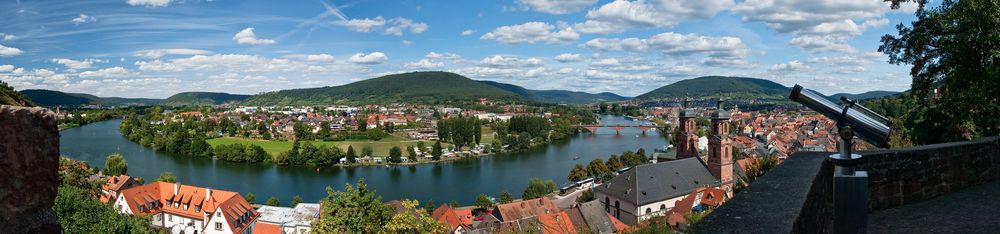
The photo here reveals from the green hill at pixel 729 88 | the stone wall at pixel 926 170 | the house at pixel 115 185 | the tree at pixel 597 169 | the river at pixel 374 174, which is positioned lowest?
the river at pixel 374 174

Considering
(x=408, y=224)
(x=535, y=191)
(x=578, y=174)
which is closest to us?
(x=408, y=224)

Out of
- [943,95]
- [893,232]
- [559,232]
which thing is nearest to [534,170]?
[559,232]

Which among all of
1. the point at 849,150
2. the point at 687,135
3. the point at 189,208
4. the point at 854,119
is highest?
the point at 854,119

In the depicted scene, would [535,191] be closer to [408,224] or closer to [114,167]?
[408,224]

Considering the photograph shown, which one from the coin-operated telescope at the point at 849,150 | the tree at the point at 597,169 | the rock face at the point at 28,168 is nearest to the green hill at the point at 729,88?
the tree at the point at 597,169

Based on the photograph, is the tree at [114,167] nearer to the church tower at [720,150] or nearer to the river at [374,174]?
the river at [374,174]

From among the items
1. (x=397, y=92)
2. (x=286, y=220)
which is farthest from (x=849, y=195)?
(x=397, y=92)

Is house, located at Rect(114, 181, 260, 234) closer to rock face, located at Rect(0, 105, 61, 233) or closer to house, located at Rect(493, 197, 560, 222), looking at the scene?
house, located at Rect(493, 197, 560, 222)
